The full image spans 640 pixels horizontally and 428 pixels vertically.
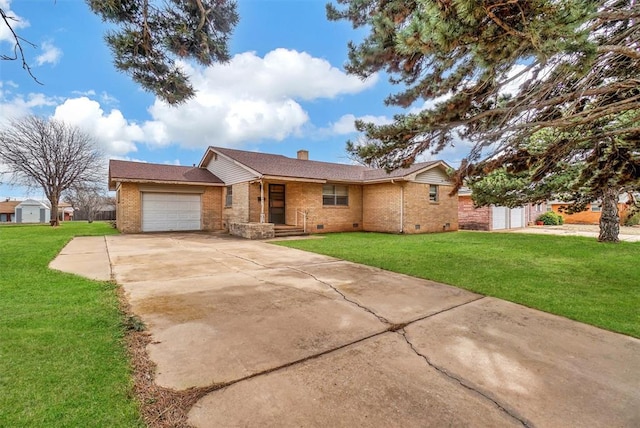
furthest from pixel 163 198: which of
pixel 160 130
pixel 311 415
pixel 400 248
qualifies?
pixel 311 415

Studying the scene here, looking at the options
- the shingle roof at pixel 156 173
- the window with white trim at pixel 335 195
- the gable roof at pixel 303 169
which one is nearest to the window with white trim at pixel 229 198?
the shingle roof at pixel 156 173

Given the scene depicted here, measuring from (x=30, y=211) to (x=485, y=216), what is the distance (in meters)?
65.4

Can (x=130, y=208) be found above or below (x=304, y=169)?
below

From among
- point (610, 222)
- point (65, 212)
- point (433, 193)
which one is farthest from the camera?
point (65, 212)

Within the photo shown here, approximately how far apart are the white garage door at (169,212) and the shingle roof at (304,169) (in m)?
3.28

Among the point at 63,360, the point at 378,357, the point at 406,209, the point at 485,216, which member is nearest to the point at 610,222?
the point at 485,216

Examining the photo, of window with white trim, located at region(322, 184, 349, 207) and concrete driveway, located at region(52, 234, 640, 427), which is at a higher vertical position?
window with white trim, located at region(322, 184, 349, 207)

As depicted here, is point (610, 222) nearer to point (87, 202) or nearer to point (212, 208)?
point (212, 208)

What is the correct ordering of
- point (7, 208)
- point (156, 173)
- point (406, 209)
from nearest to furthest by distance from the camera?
point (406, 209) < point (156, 173) < point (7, 208)

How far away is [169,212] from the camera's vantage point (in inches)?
635

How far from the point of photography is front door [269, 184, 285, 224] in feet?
51.9

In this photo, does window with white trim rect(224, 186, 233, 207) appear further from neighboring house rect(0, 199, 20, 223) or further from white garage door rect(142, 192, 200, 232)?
neighboring house rect(0, 199, 20, 223)

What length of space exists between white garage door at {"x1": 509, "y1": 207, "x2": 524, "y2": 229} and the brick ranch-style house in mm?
5967

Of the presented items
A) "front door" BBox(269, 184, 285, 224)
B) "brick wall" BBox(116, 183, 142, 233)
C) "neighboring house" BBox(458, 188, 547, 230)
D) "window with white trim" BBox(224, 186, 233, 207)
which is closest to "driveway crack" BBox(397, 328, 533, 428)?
"front door" BBox(269, 184, 285, 224)
